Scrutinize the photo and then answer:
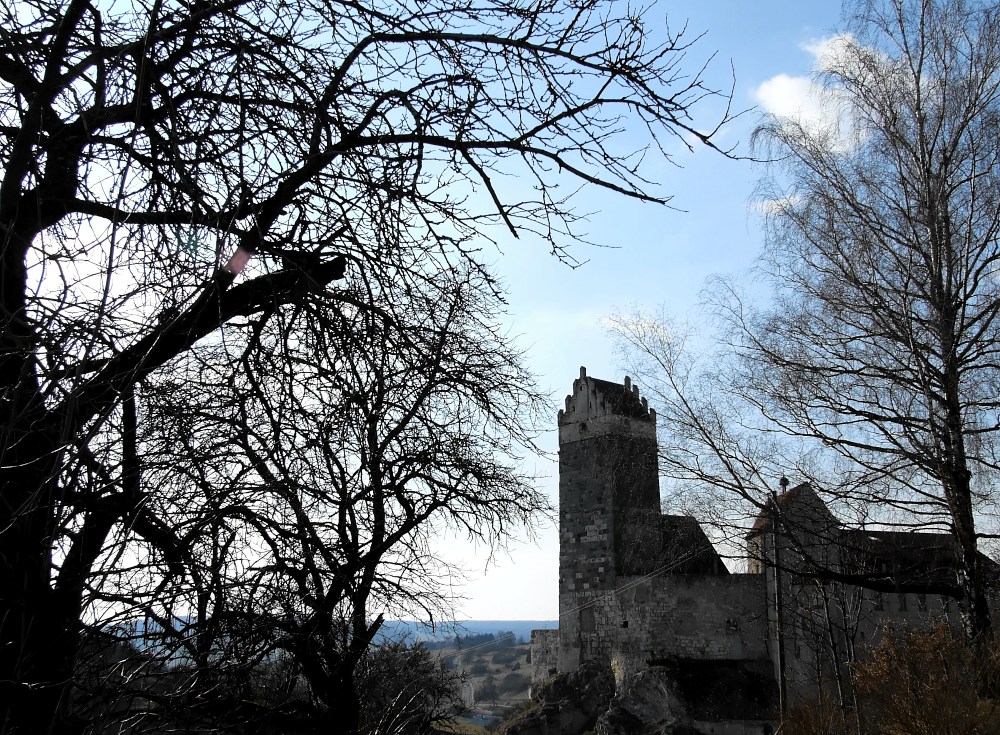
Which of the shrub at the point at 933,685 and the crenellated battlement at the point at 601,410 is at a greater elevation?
the crenellated battlement at the point at 601,410

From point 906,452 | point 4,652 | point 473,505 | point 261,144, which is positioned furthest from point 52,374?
point 906,452

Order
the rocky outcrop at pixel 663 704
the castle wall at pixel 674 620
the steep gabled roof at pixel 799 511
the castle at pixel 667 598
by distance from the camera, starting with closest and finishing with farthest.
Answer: the steep gabled roof at pixel 799 511
the castle at pixel 667 598
the rocky outcrop at pixel 663 704
the castle wall at pixel 674 620

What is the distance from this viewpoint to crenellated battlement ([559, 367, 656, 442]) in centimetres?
2398

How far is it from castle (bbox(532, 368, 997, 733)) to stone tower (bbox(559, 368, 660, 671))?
0.03m

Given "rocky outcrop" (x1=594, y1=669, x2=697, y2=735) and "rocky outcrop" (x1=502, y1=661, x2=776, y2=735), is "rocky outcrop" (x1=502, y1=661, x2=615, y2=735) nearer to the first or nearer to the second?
"rocky outcrop" (x1=502, y1=661, x2=776, y2=735)

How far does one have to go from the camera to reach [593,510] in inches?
956

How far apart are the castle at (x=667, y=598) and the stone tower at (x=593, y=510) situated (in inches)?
1.2

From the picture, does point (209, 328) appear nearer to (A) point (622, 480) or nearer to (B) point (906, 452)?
(B) point (906, 452)

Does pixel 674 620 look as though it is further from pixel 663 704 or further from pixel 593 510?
pixel 593 510

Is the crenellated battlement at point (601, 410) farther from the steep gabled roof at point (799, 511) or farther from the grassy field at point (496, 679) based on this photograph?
the grassy field at point (496, 679)

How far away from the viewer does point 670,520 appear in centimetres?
1758

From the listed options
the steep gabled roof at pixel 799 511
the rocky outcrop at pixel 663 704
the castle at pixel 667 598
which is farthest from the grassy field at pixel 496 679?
the steep gabled roof at pixel 799 511

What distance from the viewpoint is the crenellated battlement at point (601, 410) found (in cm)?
2398

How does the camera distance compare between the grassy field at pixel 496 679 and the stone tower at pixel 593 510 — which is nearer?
the stone tower at pixel 593 510
